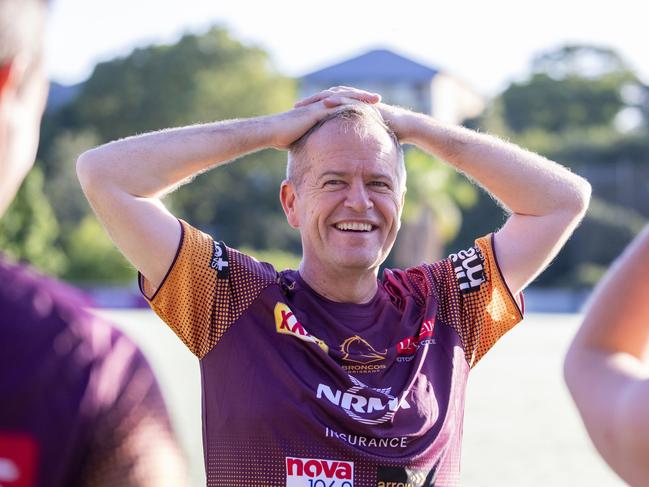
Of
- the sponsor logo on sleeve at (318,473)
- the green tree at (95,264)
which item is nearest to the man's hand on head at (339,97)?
the sponsor logo on sleeve at (318,473)

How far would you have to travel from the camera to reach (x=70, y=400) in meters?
1.43

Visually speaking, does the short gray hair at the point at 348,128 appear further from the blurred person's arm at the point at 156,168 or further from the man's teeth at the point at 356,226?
the man's teeth at the point at 356,226

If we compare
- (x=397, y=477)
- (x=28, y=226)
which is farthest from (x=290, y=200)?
(x=28, y=226)

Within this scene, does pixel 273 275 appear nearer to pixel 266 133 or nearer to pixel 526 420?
pixel 266 133

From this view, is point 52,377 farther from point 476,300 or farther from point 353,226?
point 476,300

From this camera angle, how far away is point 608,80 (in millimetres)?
79000

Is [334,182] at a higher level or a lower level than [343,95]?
lower

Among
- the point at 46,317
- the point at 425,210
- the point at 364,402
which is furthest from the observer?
the point at 425,210

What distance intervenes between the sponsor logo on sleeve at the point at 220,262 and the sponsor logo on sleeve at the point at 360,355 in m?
0.47

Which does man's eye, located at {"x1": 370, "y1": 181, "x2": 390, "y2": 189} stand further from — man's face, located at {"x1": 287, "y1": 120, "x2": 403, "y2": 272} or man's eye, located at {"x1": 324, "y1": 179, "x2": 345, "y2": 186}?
man's eye, located at {"x1": 324, "y1": 179, "x2": 345, "y2": 186}

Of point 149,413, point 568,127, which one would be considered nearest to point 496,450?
point 149,413

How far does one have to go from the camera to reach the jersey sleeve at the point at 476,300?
3.58 meters

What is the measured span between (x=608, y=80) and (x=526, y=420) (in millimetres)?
71347

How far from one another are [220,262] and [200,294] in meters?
0.14
